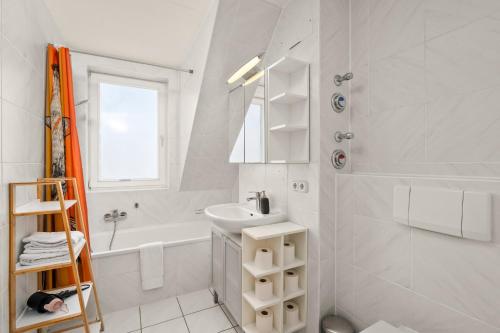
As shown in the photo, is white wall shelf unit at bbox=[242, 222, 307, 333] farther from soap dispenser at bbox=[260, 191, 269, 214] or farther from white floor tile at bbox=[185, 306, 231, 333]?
white floor tile at bbox=[185, 306, 231, 333]

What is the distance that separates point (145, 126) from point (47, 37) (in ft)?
4.12

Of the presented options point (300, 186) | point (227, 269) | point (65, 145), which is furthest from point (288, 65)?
point (65, 145)

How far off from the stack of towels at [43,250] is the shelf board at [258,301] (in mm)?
1103

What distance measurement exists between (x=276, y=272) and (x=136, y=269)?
1374mm

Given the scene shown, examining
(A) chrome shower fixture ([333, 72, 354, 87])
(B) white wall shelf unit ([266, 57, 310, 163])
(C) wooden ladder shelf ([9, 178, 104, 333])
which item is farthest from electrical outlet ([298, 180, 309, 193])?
(C) wooden ladder shelf ([9, 178, 104, 333])

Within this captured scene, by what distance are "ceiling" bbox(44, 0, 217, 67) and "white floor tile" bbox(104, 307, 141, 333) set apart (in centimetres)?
252

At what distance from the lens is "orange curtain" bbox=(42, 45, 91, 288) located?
1656 mm

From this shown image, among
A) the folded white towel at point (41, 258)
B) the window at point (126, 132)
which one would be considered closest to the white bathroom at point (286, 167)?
the folded white towel at point (41, 258)

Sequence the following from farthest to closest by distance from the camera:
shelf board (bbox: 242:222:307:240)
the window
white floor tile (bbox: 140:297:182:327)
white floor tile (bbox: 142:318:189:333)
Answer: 1. the window
2. white floor tile (bbox: 140:297:182:327)
3. white floor tile (bbox: 142:318:189:333)
4. shelf board (bbox: 242:222:307:240)

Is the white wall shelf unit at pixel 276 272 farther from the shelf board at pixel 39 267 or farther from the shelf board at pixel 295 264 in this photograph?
the shelf board at pixel 39 267

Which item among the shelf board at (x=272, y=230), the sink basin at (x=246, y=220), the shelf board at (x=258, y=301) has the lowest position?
the shelf board at (x=258, y=301)

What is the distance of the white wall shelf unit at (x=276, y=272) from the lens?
143 cm

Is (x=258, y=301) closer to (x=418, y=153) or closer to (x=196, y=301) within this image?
(x=196, y=301)

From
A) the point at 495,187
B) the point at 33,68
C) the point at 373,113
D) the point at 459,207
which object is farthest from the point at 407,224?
the point at 33,68
